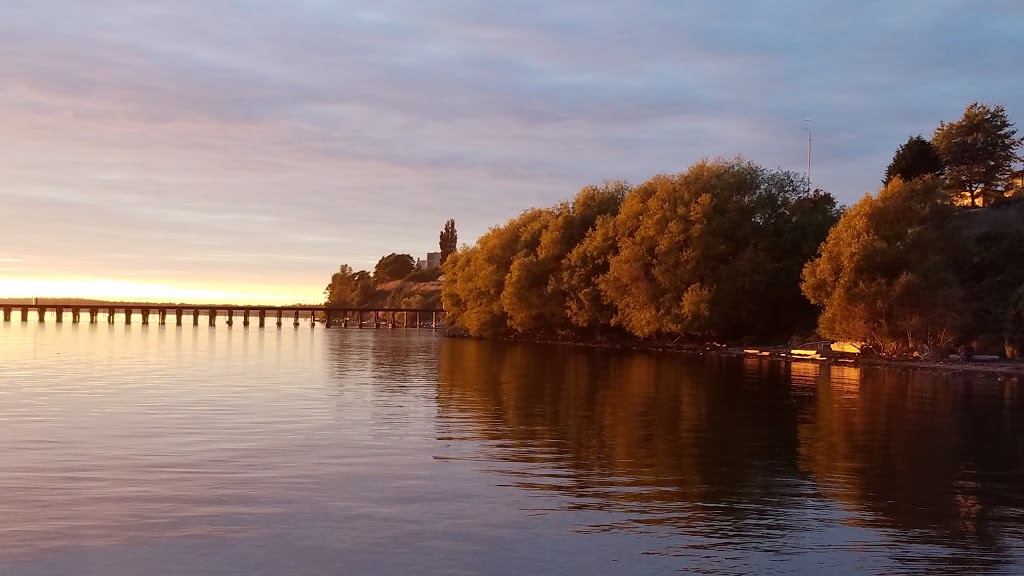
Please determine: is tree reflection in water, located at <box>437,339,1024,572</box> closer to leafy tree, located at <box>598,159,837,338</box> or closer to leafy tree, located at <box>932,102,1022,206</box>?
leafy tree, located at <box>598,159,837,338</box>

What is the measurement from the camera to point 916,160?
376ft

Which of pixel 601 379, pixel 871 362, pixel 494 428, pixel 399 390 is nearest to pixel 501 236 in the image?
pixel 871 362

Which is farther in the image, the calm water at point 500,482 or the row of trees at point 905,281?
the row of trees at point 905,281

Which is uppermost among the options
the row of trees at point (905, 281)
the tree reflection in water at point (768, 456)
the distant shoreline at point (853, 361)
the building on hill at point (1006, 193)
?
the building on hill at point (1006, 193)

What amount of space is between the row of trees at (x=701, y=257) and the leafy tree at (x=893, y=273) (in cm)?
1681

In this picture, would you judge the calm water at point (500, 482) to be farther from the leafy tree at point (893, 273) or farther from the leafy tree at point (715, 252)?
the leafy tree at point (715, 252)

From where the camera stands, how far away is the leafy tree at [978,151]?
12681 centimetres

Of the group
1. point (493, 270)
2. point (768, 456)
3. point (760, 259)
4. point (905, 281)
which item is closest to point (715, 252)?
point (760, 259)

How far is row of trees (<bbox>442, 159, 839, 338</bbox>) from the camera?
312 feet

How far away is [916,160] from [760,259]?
33.6 metres

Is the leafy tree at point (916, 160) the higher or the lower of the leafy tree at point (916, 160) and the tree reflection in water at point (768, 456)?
the higher

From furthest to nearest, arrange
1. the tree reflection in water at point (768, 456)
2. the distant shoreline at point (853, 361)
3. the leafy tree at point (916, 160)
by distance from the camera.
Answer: the leafy tree at point (916, 160) < the distant shoreline at point (853, 361) < the tree reflection in water at point (768, 456)

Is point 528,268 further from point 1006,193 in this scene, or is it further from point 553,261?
point 1006,193

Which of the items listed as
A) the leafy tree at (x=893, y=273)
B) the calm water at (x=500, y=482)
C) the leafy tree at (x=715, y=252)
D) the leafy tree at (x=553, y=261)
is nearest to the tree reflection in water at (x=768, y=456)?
the calm water at (x=500, y=482)
